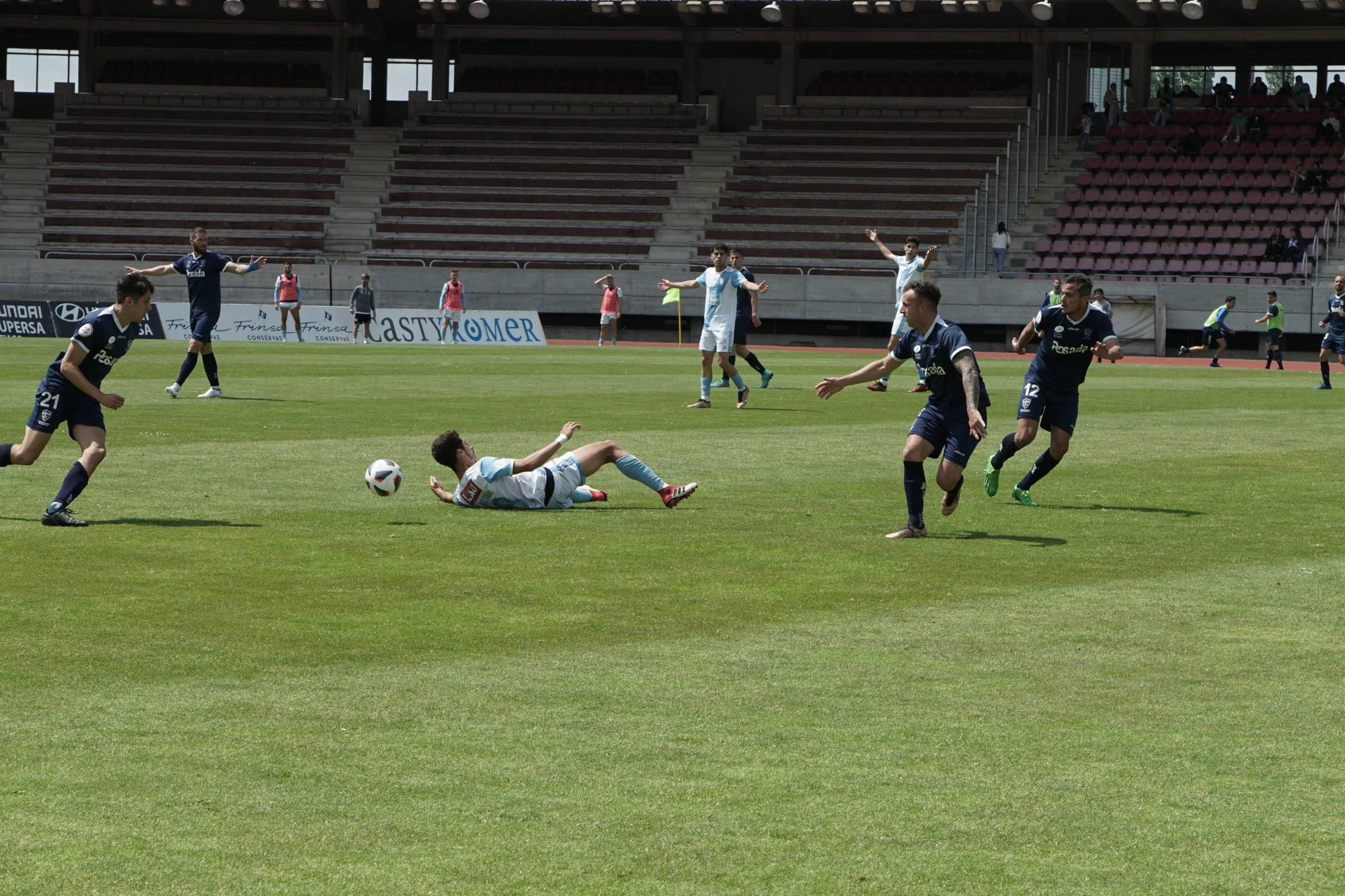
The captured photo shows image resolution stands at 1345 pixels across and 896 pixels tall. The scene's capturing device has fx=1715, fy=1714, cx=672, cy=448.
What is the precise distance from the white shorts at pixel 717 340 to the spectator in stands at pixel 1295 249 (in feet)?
85.3

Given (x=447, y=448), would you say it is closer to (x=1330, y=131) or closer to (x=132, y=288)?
(x=132, y=288)

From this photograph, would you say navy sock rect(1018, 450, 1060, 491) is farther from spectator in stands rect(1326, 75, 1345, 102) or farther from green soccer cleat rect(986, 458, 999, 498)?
spectator in stands rect(1326, 75, 1345, 102)

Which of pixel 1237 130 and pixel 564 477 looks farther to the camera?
pixel 1237 130

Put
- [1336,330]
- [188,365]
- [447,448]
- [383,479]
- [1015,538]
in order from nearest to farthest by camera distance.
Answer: [1015,538] < [447,448] < [383,479] < [188,365] < [1336,330]

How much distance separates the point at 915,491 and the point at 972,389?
0.78 metres

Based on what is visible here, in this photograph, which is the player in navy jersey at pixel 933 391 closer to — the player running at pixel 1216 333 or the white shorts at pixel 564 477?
the white shorts at pixel 564 477

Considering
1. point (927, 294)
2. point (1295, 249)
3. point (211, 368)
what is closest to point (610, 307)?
point (1295, 249)

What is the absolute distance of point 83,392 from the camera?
11.0 m

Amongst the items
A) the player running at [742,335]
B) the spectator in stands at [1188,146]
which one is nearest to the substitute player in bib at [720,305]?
the player running at [742,335]

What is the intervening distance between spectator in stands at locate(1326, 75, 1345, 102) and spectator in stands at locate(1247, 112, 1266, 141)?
2.50 m

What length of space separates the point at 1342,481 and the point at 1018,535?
4.63 metres

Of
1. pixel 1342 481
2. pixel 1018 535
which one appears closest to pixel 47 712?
pixel 1018 535

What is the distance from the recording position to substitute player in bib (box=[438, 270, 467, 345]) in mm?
43312

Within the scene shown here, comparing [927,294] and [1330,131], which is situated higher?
[1330,131]
